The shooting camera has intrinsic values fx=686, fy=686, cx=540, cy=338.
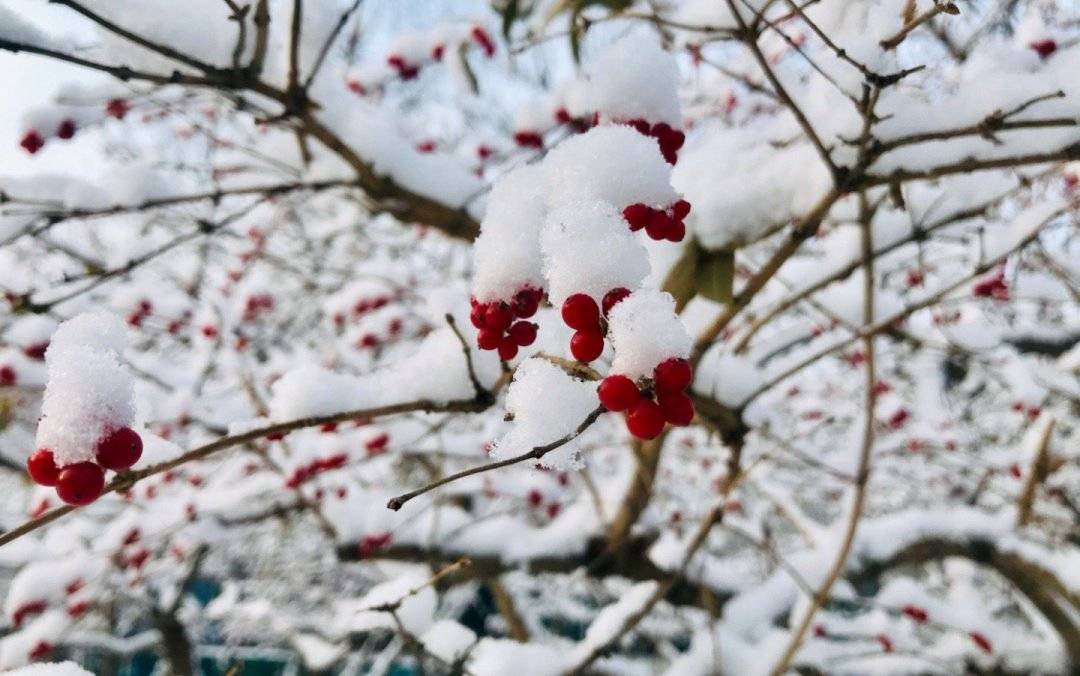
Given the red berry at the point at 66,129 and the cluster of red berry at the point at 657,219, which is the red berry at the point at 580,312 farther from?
the red berry at the point at 66,129

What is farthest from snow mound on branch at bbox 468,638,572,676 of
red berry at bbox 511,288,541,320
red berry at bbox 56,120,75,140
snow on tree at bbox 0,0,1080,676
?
red berry at bbox 56,120,75,140

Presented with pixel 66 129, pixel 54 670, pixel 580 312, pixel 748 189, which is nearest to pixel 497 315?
pixel 580 312

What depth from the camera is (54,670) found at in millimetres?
860

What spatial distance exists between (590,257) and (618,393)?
0.13 metres

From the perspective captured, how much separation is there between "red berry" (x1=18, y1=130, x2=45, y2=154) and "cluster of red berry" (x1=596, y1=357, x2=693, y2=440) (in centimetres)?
219

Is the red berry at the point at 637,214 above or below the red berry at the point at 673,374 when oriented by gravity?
above

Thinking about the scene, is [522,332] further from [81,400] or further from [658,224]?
[81,400]

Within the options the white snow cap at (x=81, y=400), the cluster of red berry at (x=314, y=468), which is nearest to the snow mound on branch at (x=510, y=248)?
the white snow cap at (x=81, y=400)

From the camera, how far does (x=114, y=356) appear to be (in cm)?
83

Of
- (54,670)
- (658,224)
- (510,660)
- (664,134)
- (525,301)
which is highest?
(664,134)

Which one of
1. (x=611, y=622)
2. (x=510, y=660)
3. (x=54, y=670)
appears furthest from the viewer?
(x=611, y=622)

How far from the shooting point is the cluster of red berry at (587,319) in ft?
2.14

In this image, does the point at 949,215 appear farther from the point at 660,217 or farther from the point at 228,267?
the point at 228,267

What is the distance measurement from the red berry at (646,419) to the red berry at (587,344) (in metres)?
0.07
